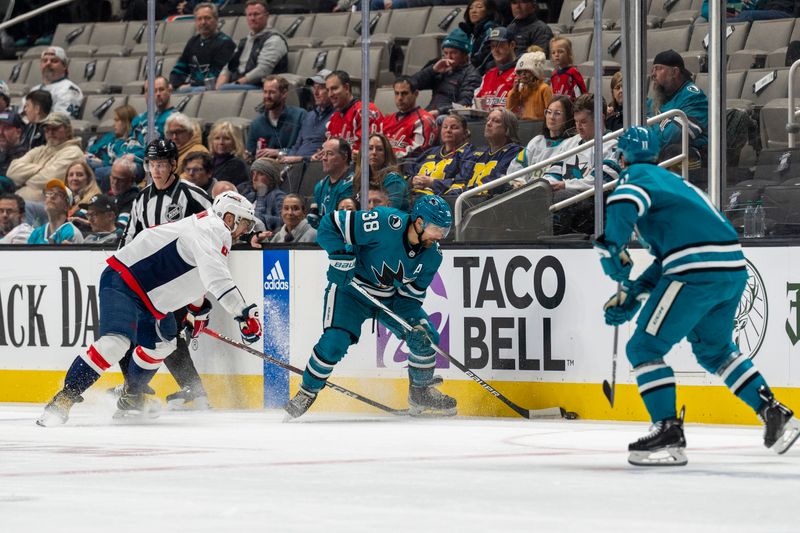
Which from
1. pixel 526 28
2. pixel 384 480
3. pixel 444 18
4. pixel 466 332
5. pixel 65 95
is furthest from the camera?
pixel 65 95

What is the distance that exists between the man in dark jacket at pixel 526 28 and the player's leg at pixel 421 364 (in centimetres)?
200

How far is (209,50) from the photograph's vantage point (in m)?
11.7

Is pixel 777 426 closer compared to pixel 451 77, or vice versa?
pixel 777 426

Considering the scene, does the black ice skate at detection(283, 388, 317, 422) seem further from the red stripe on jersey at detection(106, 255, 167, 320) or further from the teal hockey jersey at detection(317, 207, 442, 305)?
the red stripe on jersey at detection(106, 255, 167, 320)

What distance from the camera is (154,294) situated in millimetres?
7781

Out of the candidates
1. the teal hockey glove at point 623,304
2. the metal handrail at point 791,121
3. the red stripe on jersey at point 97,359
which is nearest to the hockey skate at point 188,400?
the red stripe on jersey at point 97,359

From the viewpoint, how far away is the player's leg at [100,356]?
24.9 feet

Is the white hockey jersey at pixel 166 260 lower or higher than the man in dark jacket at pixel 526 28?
lower

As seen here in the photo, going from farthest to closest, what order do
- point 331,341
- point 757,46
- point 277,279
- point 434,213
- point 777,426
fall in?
1. point 277,279
2. point 331,341
3. point 434,213
4. point 757,46
5. point 777,426

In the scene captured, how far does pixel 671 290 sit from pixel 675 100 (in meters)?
2.41

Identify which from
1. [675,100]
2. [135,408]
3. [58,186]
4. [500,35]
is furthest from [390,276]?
[58,186]

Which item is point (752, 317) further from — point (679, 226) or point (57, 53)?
point (57, 53)

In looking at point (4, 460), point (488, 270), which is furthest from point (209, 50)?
point (4, 460)

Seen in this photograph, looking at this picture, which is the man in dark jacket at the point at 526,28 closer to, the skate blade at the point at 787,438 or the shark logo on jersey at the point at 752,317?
the shark logo on jersey at the point at 752,317
